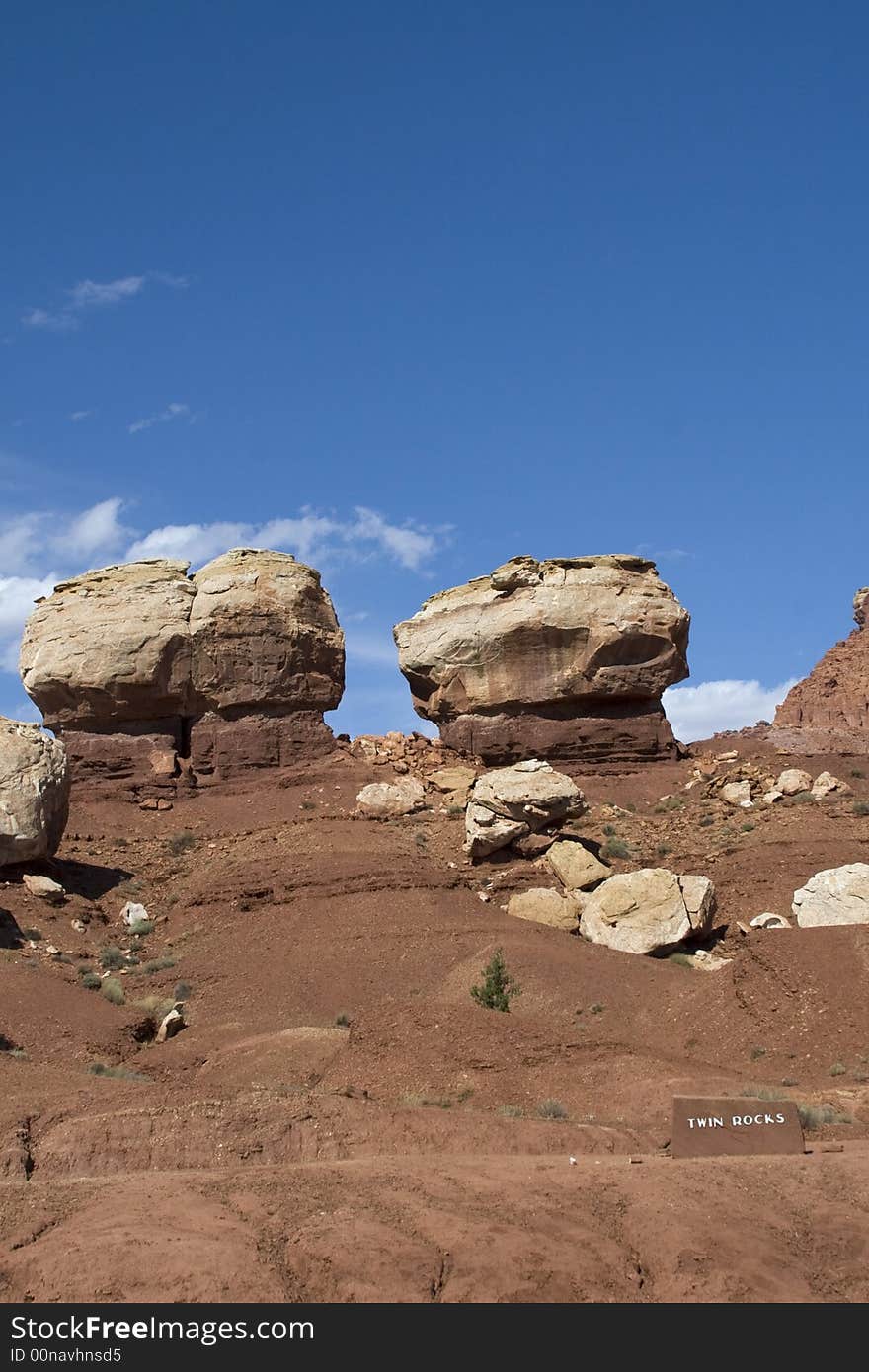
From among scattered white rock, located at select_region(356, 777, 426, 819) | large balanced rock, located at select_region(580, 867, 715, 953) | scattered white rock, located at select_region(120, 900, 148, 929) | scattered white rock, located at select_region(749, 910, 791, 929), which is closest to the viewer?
large balanced rock, located at select_region(580, 867, 715, 953)

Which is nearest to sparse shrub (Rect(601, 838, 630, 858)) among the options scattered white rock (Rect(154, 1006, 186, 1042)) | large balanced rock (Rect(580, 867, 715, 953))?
large balanced rock (Rect(580, 867, 715, 953))

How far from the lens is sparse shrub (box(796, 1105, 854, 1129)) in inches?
661

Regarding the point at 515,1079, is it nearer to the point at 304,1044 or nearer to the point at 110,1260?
the point at 304,1044

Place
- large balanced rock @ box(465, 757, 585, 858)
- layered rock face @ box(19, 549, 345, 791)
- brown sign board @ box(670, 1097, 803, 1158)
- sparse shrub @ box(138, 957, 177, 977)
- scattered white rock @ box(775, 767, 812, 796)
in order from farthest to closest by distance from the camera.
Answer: layered rock face @ box(19, 549, 345, 791) < scattered white rock @ box(775, 767, 812, 796) < large balanced rock @ box(465, 757, 585, 858) < sparse shrub @ box(138, 957, 177, 977) < brown sign board @ box(670, 1097, 803, 1158)

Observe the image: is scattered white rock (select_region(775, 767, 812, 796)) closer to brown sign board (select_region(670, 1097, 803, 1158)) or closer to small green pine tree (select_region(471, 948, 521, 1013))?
small green pine tree (select_region(471, 948, 521, 1013))

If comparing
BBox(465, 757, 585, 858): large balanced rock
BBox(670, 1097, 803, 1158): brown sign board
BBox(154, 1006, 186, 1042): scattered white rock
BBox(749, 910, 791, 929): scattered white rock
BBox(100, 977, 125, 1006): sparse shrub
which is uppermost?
BBox(465, 757, 585, 858): large balanced rock

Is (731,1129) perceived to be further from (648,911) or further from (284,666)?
(284,666)

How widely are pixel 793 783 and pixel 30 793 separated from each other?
19347mm

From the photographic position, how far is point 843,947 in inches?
986

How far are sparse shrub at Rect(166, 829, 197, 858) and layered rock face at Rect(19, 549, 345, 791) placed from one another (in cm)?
323

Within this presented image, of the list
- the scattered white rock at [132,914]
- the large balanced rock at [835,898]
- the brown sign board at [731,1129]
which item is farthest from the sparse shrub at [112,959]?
the brown sign board at [731,1129]

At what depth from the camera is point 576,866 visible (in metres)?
31.4

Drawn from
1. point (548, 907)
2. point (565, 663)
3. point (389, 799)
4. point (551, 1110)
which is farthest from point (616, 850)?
point (551, 1110)

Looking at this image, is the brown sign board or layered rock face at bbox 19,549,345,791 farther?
layered rock face at bbox 19,549,345,791
